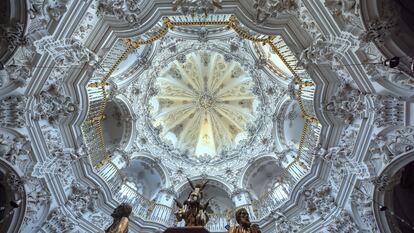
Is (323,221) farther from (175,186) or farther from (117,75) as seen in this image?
(117,75)

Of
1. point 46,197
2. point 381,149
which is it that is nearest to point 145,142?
point 46,197

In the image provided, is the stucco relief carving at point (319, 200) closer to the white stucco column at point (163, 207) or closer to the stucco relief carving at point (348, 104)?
the stucco relief carving at point (348, 104)

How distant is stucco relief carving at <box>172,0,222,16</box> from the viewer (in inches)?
556

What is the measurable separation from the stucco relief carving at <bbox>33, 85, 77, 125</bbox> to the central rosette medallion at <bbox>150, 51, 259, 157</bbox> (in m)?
12.1

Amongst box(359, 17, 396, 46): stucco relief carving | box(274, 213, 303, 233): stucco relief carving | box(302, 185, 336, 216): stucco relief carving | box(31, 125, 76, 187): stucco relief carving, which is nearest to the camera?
box(359, 17, 396, 46): stucco relief carving

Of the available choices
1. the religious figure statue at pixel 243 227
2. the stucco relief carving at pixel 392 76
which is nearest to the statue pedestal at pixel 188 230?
the religious figure statue at pixel 243 227

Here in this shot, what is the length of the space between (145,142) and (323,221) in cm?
1351

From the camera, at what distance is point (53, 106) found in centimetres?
1428

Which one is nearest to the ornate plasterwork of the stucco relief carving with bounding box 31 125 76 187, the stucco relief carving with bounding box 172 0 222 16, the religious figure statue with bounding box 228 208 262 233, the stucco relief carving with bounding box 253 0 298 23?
the stucco relief carving with bounding box 31 125 76 187

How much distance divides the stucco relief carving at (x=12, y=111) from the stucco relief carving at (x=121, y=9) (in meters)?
4.67

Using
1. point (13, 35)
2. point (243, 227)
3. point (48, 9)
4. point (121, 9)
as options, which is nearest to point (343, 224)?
point (243, 227)

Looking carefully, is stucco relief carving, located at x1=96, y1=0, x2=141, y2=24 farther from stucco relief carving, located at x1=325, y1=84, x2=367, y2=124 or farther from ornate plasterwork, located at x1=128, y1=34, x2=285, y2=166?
stucco relief carving, located at x1=325, y1=84, x2=367, y2=124

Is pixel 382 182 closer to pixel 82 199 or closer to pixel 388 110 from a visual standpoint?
pixel 388 110

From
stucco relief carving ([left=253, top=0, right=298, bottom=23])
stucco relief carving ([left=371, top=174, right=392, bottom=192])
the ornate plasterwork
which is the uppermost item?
the ornate plasterwork
